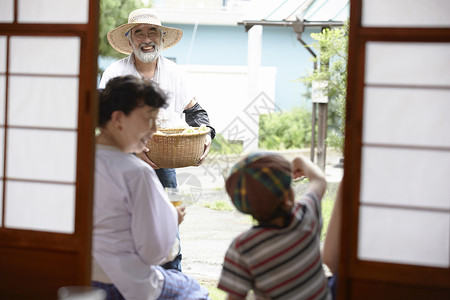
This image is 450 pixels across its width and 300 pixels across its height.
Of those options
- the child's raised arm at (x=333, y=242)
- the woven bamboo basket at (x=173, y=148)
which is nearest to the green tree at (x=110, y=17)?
the woven bamboo basket at (x=173, y=148)

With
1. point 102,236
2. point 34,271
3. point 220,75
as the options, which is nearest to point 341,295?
point 102,236

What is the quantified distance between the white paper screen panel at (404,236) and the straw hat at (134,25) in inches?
100

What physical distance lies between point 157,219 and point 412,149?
105cm

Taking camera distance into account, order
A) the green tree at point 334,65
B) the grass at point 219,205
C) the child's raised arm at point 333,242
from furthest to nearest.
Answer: the grass at point 219,205 < the green tree at point 334,65 < the child's raised arm at point 333,242

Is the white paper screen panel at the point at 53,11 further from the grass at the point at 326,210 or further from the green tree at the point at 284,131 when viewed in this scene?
the green tree at the point at 284,131

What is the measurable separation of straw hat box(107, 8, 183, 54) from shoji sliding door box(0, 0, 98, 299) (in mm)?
1755

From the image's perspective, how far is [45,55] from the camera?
2.44 meters

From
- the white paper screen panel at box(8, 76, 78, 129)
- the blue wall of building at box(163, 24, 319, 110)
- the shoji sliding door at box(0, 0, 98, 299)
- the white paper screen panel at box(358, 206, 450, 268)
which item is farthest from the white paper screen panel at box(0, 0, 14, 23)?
the blue wall of building at box(163, 24, 319, 110)

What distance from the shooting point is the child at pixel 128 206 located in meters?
2.35

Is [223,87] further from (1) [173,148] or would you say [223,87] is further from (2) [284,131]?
(1) [173,148]

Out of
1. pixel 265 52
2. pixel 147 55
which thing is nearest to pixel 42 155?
pixel 147 55

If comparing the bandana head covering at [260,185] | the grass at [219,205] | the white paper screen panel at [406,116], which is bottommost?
the grass at [219,205]

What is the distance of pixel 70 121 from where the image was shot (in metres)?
2.38

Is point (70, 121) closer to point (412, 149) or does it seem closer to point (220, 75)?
point (412, 149)
